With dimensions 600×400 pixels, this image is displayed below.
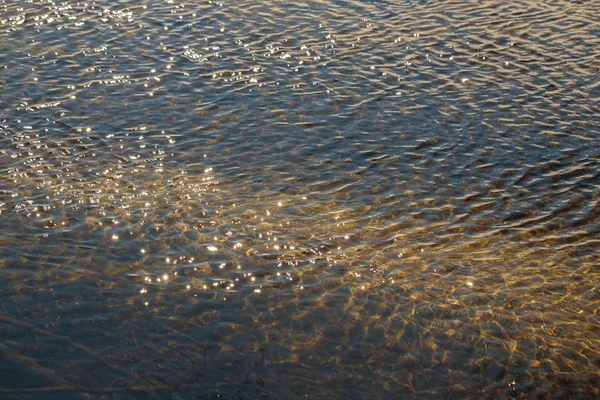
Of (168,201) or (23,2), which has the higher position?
(23,2)

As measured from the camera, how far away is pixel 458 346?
10.8 m

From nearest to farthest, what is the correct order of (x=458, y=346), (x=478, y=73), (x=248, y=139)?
(x=458, y=346) < (x=248, y=139) < (x=478, y=73)

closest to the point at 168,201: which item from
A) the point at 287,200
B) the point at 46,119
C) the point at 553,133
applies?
the point at 287,200

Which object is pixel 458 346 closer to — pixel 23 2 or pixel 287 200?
pixel 287 200

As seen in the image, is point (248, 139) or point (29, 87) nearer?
point (248, 139)

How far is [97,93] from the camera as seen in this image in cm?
1772

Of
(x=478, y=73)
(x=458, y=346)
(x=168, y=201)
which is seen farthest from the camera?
(x=478, y=73)

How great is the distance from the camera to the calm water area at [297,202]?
1044cm

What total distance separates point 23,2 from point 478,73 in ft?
46.6

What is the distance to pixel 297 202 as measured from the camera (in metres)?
14.1

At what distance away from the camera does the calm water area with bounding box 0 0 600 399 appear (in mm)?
10438

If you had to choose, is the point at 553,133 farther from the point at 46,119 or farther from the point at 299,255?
the point at 46,119

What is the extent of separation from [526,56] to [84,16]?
1312 cm

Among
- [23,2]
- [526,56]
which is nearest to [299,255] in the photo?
[526,56]
